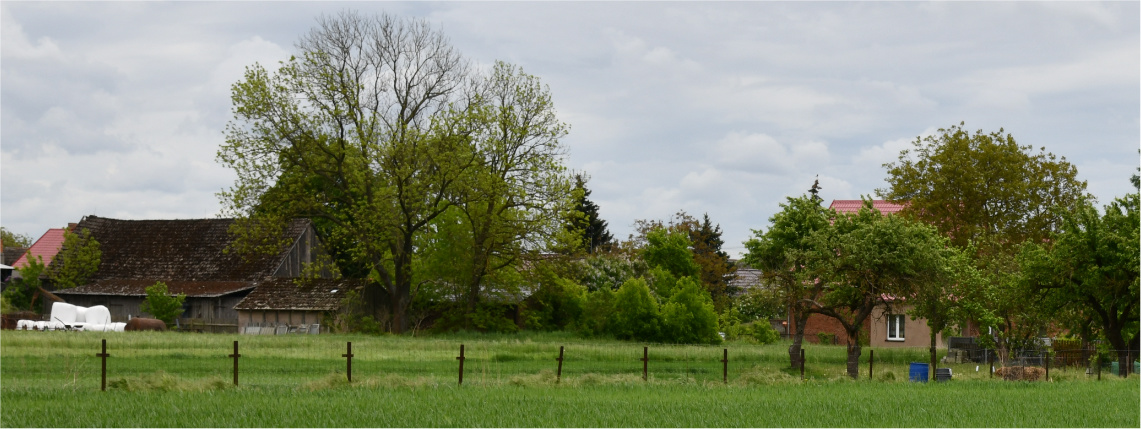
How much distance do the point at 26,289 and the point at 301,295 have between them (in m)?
20.4

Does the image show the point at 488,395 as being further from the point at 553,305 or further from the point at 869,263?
the point at 553,305

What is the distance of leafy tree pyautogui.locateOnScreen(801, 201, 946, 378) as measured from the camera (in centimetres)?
3247

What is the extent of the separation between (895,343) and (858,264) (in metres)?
22.1

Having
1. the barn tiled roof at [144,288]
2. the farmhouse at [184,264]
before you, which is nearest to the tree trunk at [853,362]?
the farmhouse at [184,264]

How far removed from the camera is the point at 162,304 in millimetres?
56781

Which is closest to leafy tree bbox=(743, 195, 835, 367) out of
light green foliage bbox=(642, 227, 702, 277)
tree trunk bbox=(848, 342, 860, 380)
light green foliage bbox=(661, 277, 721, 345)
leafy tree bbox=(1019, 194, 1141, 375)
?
tree trunk bbox=(848, 342, 860, 380)

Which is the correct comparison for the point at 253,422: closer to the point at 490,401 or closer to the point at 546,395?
the point at 490,401

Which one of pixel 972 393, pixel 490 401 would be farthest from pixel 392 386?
pixel 972 393

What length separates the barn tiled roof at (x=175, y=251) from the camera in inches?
2512

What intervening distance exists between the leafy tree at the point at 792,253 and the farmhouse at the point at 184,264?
31501 mm

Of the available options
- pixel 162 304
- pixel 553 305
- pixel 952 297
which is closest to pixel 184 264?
pixel 162 304

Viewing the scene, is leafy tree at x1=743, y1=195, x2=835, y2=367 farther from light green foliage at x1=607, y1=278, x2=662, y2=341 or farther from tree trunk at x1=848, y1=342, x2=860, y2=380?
light green foliage at x1=607, y1=278, x2=662, y2=341

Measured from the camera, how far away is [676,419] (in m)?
17.9

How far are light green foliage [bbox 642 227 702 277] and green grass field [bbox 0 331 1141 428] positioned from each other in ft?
79.1
